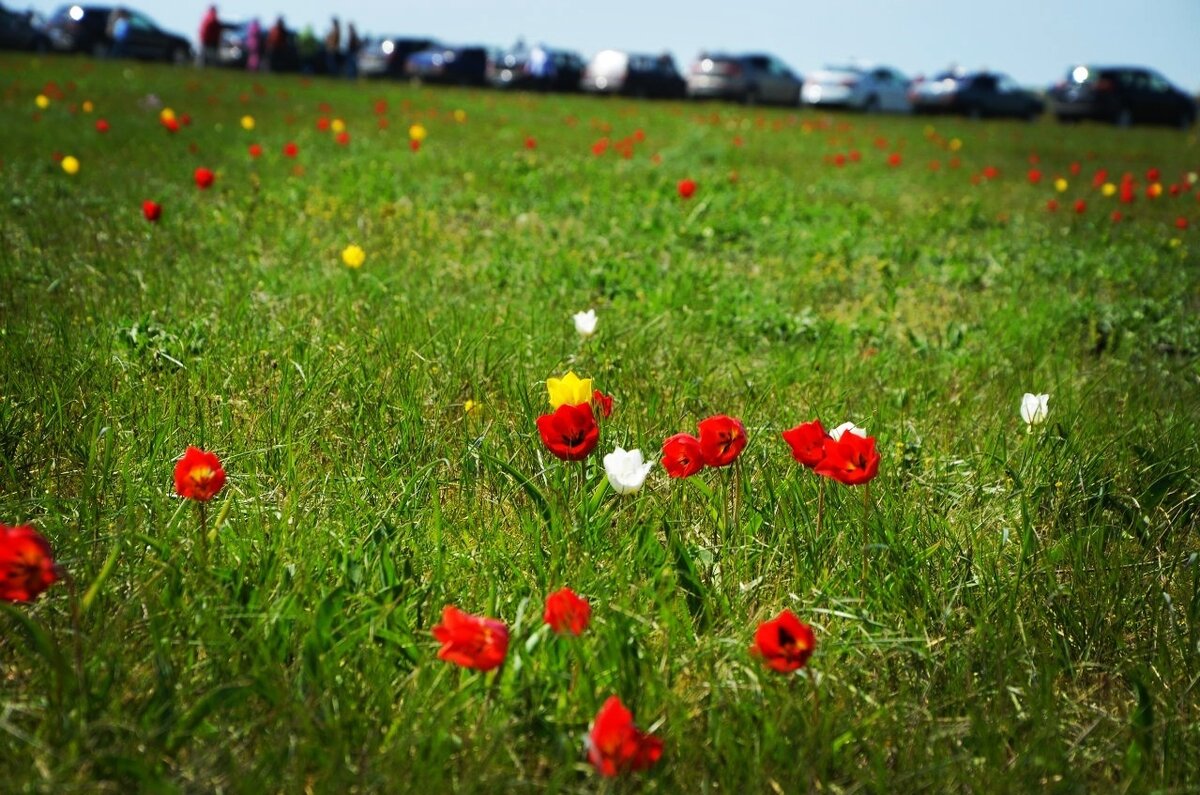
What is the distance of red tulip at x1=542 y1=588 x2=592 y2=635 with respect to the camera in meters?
1.77

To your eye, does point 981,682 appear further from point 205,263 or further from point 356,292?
point 205,263

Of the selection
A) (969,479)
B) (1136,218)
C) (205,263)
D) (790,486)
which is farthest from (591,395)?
(1136,218)

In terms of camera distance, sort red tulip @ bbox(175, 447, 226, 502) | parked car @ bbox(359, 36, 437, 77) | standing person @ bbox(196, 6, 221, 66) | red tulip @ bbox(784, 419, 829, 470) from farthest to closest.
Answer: parked car @ bbox(359, 36, 437, 77) < standing person @ bbox(196, 6, 221, 66) < red tulip @ bbox(784, 419, 829, 470) < red tulip @ bbox(175, 447, 226, 502)

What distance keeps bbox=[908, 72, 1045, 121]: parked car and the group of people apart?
54.9 feet

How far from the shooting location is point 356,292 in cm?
441

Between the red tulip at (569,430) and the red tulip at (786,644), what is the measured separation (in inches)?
23.7

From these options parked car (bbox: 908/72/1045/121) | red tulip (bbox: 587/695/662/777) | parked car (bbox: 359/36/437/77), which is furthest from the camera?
parked car (bbox: 359/36/437/77)

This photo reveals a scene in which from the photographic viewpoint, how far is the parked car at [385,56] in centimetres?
3456

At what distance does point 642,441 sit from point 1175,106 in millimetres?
31918

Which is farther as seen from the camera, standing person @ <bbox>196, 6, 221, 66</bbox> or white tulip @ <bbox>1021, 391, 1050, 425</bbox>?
standing person @ <bbox>196, 6, 221, 66</bbox>

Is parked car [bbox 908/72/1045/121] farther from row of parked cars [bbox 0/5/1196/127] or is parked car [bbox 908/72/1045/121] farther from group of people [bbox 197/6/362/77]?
group of people [bbox 197/6/362/77]

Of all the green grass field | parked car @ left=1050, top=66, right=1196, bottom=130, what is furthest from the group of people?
the green grass field

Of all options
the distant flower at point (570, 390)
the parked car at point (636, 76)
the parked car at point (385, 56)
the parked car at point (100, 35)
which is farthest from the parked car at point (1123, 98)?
the distant flower at point (570, 390)

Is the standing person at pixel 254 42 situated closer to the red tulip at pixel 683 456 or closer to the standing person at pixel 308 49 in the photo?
the standing person at pixel 308 49
